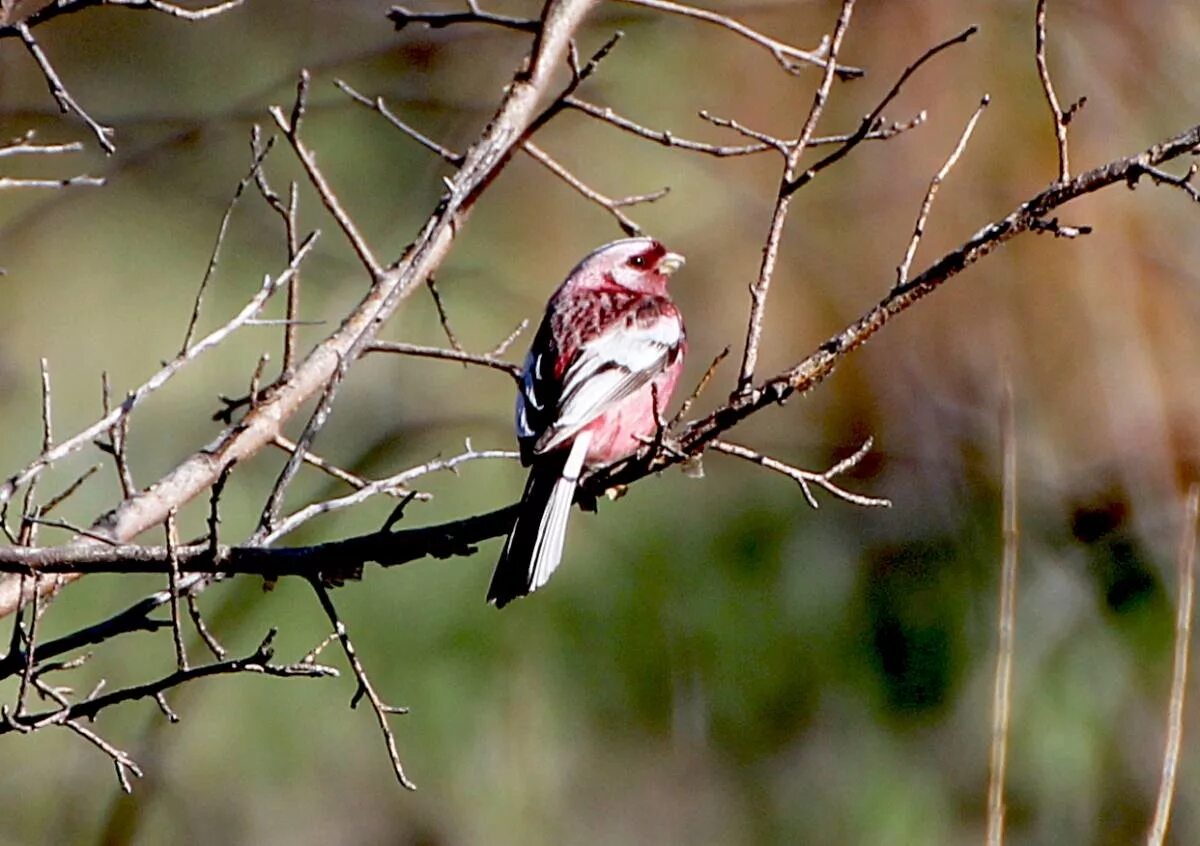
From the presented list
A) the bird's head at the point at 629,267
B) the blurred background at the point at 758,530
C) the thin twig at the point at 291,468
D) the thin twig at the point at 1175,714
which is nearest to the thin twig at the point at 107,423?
the thin twig at the point at 291,468

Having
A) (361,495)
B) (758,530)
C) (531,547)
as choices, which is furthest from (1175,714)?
(758,530)

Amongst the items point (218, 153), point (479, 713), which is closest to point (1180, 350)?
point (479, 713)

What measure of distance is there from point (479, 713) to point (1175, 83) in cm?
523

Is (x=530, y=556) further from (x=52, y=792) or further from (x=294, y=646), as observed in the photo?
(x=52, y=792)

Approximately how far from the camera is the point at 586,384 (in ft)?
14.9

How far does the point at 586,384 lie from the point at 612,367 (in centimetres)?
15

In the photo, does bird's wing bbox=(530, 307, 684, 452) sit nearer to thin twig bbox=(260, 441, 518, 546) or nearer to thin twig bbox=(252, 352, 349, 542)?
thin twig bbox=(260, 441, 518, 546)

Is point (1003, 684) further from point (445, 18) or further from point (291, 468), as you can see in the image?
point (445, 18)

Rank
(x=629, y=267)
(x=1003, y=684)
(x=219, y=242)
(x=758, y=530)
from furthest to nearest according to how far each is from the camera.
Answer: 1. (x=758, y=530)
2. (x=629, y=267)
3. (x=219, y=242)
4. (x=1003, y=684)

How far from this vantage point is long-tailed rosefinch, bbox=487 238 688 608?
3926 mm

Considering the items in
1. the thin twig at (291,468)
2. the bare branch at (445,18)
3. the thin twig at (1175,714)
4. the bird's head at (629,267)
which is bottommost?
the thin twig at (1175,714)

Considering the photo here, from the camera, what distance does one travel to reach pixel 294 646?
8398 mm

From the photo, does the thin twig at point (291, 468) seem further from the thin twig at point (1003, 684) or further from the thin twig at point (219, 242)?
the thin twig at point (1003, 684)

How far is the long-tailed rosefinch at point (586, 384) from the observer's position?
3.93 meters
